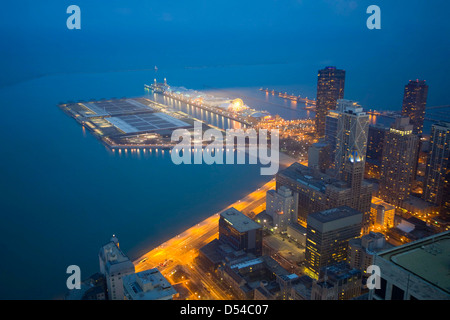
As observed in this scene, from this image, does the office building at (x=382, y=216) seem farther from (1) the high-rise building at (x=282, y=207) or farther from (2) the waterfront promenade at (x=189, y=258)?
(2) the waterfront promenade at (x=189, y=258)

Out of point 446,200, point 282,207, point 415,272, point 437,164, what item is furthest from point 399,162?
point 415,272

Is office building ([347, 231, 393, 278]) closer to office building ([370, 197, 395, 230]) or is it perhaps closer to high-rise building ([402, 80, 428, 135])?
office building ([370, 197, 395, 230])

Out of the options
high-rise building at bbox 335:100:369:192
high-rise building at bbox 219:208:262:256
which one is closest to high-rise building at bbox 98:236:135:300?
high-rise building at bbox 219:208:262:256

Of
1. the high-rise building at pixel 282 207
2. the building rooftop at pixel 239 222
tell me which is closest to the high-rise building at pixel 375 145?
the high-rise building at pixel 282 207
